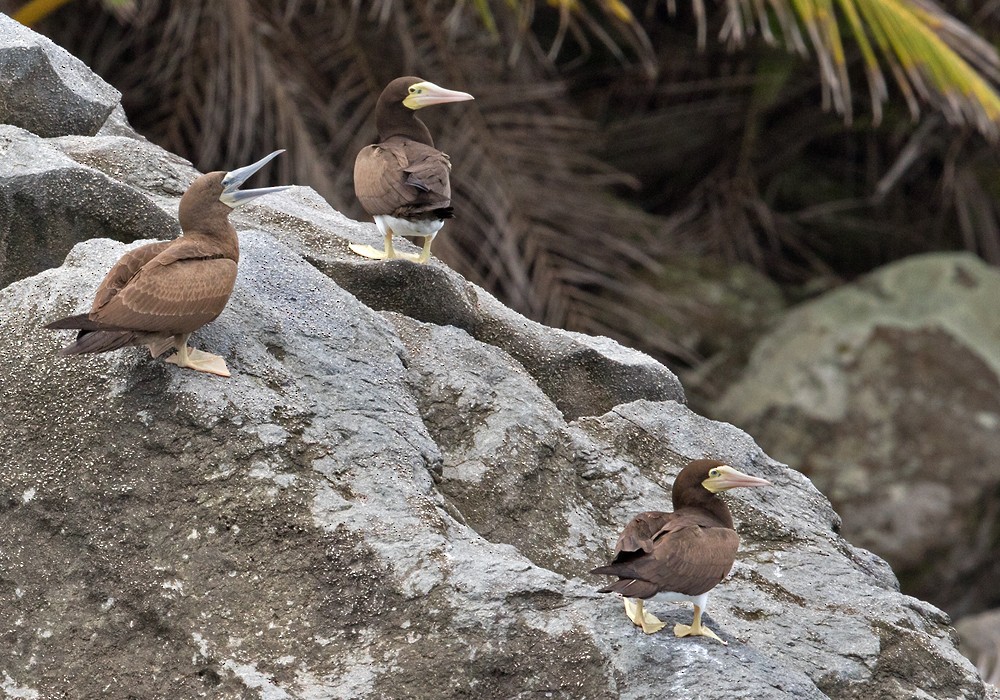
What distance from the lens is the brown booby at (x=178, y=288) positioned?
13.4 ft

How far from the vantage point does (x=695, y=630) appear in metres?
4.07

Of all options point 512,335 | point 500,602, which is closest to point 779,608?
point 500,602

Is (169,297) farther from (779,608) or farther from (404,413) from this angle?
(779,608)

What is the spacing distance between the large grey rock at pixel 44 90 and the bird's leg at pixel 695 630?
3.47 meters

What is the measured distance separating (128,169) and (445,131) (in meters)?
3.81

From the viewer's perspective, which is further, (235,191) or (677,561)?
(235,191)

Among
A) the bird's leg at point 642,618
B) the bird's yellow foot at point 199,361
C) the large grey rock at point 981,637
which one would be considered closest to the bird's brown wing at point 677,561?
the bird's leg at point 642,618

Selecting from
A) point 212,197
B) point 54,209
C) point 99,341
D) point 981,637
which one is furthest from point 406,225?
point 981,637

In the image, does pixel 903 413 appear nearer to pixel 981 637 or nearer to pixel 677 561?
pixel 981 637

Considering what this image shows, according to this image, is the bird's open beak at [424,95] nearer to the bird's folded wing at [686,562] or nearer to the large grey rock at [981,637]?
the bird's folded wing at [686,562]

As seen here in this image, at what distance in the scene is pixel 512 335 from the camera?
18.2 feet

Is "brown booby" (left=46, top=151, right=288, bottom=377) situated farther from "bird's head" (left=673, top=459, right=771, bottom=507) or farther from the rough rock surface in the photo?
"bird's head" (left=673, top=459, right=771, bottom=507)

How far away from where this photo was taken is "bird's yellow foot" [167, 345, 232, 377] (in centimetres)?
428

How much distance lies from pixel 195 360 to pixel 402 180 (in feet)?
4.49
